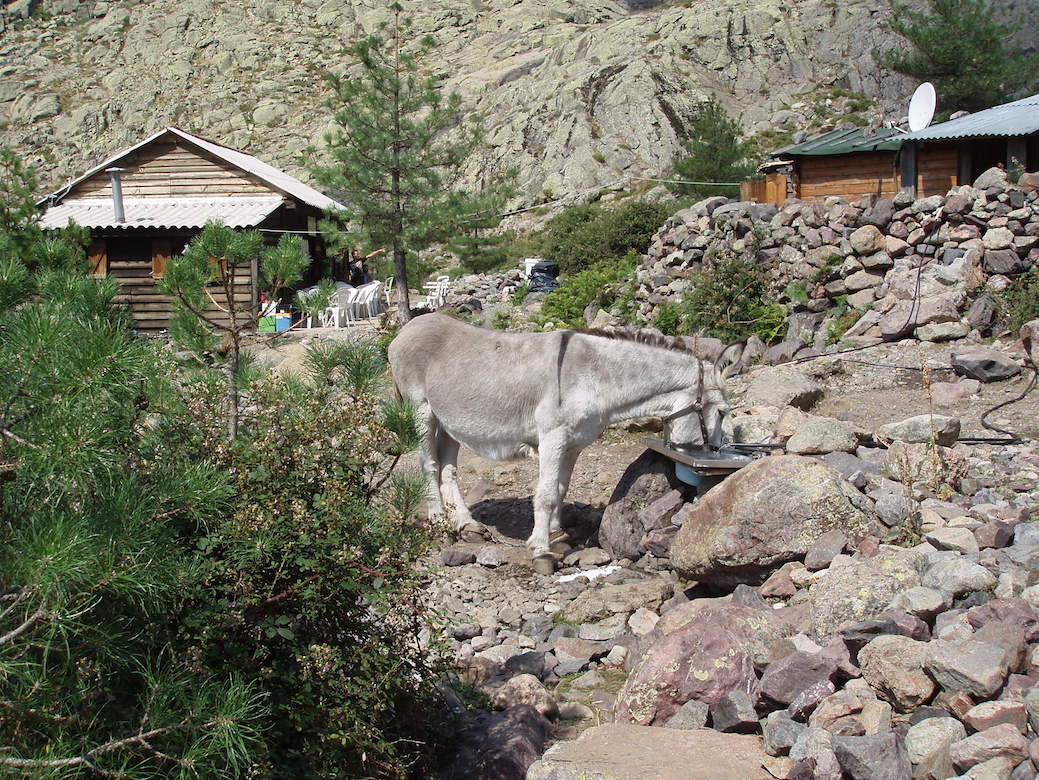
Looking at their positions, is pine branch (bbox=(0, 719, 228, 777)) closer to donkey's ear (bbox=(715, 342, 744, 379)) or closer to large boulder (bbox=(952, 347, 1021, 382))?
donkey's ear (bbox=(715, 342, 744, 379))

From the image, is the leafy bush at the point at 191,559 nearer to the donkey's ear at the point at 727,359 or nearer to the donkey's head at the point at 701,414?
the donkey's head at the point at 701,414

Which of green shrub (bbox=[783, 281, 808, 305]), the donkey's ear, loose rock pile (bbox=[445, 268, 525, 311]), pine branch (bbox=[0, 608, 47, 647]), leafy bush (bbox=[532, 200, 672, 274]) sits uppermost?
leafy bush (bbox=[532, 200, 672, 274])

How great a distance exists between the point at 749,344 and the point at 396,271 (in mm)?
11508

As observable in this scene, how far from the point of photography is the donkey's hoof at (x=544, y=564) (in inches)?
356

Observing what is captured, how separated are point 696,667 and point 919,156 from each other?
649 inches

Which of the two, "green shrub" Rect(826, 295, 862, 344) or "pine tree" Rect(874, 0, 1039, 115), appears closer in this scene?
"green shrub" Rect(826, 295, 862, 344)

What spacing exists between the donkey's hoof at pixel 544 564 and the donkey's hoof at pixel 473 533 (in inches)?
46.2

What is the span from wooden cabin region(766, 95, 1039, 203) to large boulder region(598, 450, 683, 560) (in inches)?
452

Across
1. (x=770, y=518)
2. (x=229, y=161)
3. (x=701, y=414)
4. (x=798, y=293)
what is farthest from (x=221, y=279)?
(x=229, y=161)

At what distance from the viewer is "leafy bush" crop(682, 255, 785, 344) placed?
52.7 feet

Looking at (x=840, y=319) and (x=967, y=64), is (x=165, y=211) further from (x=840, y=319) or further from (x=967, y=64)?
(x=967, y=64)

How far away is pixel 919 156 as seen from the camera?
741 inches

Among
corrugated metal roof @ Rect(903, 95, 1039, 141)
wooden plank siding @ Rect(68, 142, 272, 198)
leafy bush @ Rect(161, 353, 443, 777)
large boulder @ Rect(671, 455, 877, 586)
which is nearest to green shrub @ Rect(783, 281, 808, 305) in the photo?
corrugated metal roof @ Rect(903, 95, 1039, 141)

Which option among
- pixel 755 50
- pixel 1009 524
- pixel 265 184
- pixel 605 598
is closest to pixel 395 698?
pixel 605 598
